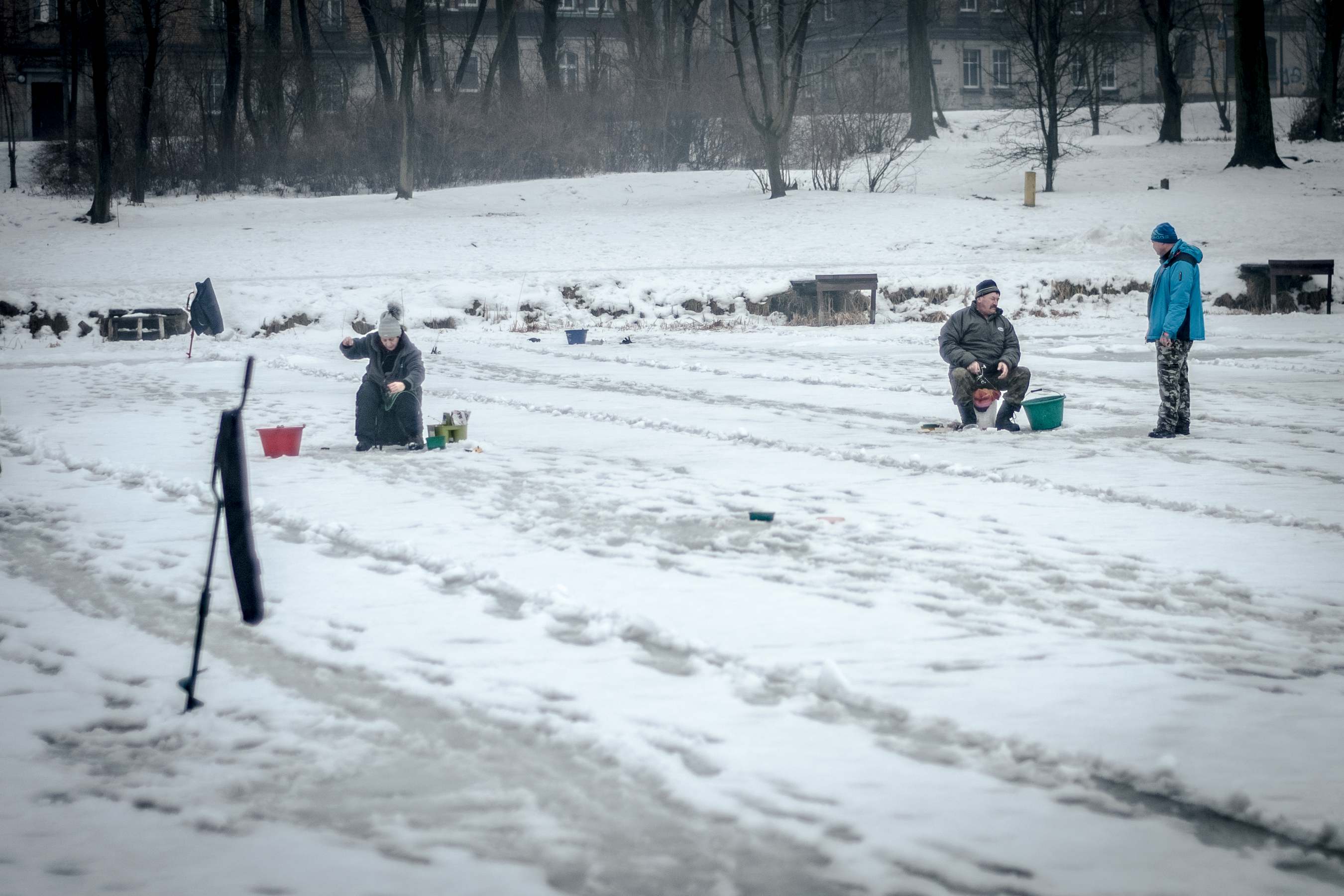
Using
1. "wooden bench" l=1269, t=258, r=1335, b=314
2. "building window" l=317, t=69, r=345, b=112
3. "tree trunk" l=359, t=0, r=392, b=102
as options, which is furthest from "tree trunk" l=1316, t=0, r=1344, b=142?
"building window" l=317, t=69, r=345, b=112

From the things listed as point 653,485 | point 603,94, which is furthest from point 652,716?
point 603,94

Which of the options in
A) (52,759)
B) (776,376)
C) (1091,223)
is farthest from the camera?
(1091,223)

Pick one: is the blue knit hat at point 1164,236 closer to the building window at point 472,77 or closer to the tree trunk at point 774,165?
the tree trunk at point 774,165

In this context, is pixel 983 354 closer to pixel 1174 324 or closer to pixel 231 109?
pixel 1174 324

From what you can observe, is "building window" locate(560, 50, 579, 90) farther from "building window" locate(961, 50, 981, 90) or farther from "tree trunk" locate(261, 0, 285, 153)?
"tree trunk" locate(261, 0, 285, 153)

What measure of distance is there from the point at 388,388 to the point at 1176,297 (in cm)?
535

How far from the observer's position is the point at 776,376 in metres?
14.8

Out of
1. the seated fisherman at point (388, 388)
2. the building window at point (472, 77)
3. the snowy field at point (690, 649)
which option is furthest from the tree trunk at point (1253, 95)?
the seated fisherman at point (388, 388)

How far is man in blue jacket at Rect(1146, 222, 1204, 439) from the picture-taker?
32.0 feet

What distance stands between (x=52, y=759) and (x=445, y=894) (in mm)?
1527

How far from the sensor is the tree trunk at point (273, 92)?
40750 millimetres

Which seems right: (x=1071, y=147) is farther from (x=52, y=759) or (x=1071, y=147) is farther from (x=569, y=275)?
(x=52, y=759)

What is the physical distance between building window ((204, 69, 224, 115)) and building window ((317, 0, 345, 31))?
13.9 feet

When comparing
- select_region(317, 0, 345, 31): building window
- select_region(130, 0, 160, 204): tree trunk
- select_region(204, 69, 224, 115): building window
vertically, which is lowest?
select_region(130, 0, 160, 204): tree trunk
